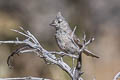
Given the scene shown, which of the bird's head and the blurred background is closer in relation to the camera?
the bird's head

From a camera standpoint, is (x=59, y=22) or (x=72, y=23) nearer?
(x=59, y=22)

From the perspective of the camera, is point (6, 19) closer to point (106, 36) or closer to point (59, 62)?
point (106, 36)

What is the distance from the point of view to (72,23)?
6.48 m

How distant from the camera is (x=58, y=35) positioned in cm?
222

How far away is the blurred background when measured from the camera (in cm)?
589

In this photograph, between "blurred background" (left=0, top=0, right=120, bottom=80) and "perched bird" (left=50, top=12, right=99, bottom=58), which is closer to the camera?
"perched bird" (left=50, top=12, right=99, bottom=58)

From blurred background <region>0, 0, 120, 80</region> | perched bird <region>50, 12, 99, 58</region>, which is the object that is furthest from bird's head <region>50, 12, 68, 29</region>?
blurred background <region>0, 0, 120, 80</region>

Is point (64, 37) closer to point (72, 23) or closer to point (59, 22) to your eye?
point (59, 22)

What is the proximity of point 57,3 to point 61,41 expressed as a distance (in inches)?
203

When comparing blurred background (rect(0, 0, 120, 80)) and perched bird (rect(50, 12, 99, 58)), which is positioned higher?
perched bird (rect(50, 12, 99, 58))

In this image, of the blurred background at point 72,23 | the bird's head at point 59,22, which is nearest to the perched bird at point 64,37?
the bird's head at point 59,22

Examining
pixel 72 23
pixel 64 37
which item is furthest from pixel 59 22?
pixel 72 23

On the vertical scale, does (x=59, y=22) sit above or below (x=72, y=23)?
above

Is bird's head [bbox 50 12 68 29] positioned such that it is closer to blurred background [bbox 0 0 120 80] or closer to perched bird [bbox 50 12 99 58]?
perched bird [bbox 50 12 99 58]
